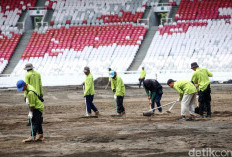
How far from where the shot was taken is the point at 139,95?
2984 centimetres

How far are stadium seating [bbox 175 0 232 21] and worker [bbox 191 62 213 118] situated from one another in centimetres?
2888

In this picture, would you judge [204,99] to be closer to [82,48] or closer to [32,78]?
[32,78]

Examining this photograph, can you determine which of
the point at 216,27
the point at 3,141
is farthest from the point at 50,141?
the point at 216,27

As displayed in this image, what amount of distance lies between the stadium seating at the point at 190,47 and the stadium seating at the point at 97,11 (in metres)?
4.27

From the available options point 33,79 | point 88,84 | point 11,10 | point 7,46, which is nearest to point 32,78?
point 33,79

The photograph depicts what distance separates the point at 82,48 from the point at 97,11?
6.07m

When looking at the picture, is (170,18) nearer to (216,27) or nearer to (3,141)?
(216,27)

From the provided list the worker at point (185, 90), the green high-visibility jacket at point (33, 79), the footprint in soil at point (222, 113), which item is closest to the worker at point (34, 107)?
the green high-visibility jacket at point (33, 79)

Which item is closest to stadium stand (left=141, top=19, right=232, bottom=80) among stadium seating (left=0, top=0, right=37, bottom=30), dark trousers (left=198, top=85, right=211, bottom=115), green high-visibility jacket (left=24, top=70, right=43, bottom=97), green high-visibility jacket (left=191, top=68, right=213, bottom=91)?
stadium seating (left=0, top=0, right=37, bottom=30)

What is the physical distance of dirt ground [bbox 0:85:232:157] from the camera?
11219mm

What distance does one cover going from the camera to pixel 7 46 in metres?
47.8

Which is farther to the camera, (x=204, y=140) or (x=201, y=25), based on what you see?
Answer: (x=201, y=25)

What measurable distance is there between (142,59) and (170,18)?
19.5 ft

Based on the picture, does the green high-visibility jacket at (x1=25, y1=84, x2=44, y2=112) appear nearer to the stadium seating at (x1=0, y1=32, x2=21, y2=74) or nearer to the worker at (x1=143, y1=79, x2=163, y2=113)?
the worker at (x1=143, y1=79, x2=163, y2=113)
